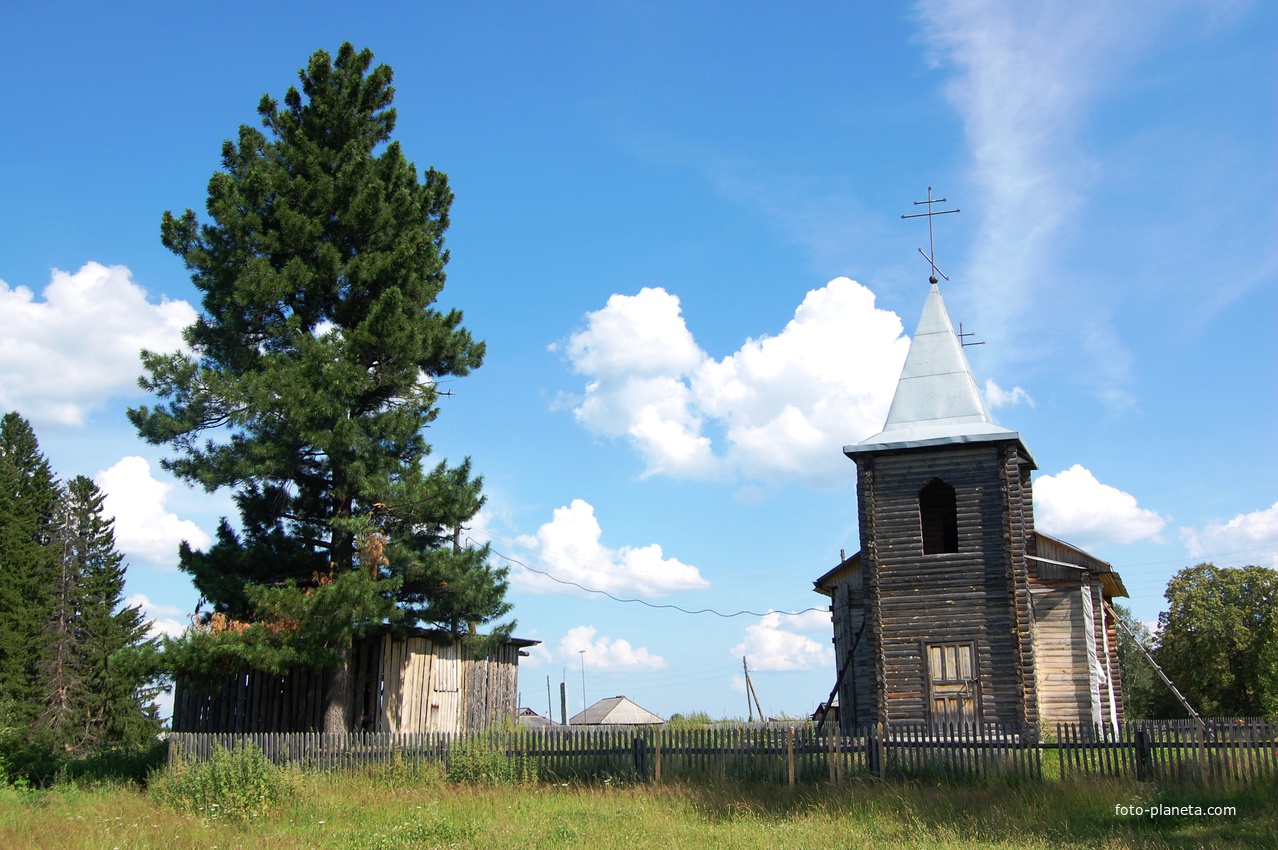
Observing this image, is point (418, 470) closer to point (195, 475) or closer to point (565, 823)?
point (195, 475)

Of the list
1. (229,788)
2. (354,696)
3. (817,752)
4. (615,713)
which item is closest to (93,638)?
(354,696)

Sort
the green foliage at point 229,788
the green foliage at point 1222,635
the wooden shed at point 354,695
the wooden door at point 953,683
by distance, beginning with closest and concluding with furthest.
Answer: the green foliage at point 229,788
the wooden door at point 953,683
the wooden shed at point 354,695
the green foliage at point 1222,635

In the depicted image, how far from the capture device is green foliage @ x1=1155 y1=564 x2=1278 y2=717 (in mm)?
50188

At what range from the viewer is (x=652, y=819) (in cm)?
1471

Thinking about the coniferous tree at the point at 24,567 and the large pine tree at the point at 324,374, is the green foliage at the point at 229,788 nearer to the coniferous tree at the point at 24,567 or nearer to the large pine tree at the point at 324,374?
the large pine tree at the point at 324,374

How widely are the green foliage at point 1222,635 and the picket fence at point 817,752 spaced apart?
36.6 metres

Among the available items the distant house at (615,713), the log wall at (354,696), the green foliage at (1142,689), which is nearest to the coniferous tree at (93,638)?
the log wall at (354,696)

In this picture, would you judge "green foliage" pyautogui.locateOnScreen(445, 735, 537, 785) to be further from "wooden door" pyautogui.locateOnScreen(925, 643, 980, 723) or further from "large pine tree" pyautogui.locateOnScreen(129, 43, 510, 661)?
"wooden door" pyautogui.locateOnScreen(925, 643, 980, 723)

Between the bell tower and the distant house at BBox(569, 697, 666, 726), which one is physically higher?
the bell tower

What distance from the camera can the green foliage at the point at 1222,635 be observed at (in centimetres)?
5019

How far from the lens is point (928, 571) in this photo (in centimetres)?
2348

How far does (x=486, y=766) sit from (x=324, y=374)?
8.59 meters

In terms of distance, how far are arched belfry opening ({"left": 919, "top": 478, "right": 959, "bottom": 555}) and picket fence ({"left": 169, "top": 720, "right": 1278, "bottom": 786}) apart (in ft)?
28.3

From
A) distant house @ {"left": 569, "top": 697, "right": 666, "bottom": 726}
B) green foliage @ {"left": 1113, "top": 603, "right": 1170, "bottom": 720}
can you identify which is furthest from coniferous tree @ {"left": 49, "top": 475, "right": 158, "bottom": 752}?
green foliage @ {"left": 1113, "top": 603, "right": 1170, "bottom": 720}
